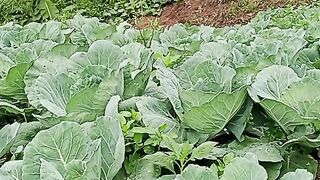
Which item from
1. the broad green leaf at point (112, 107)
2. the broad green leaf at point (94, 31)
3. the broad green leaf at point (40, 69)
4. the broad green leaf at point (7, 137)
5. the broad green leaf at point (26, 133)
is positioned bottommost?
the broad green leaf at point (94, 31)

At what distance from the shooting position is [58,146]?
59.5 inches

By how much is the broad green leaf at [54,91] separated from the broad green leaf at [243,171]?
65cm

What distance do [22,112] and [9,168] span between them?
516mm

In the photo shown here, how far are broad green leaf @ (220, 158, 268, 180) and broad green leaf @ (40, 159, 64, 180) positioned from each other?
44 centimetres

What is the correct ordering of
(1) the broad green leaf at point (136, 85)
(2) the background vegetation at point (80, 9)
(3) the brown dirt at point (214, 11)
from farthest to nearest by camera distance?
(2) the background vegetation at point (80, 9) → (3) the brown dirt at point (214, 11) → (1) the broad green leaf at point (136, 85)

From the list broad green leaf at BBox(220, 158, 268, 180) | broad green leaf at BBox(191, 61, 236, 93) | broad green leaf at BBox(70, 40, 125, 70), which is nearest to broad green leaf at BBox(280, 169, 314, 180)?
broad green leaf at BBox(220, 158, 268, 180)

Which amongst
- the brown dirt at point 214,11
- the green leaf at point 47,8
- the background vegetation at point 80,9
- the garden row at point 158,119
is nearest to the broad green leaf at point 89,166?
the garden row at point 158,119

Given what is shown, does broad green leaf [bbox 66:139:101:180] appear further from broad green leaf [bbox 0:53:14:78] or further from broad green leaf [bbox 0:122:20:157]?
broad green leaf [bbox 0:53:14:78]

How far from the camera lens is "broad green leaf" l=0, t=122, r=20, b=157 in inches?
68.4

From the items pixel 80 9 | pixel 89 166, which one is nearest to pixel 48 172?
pixel 89 166

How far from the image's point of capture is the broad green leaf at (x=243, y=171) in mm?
1408

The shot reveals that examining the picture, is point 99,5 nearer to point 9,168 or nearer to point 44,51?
point 44,51

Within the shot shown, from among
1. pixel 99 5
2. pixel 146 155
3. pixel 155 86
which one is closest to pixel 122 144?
pixel 146 155

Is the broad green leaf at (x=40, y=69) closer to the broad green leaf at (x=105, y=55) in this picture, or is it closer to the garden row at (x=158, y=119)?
the garden row at (x=158, y=119)
